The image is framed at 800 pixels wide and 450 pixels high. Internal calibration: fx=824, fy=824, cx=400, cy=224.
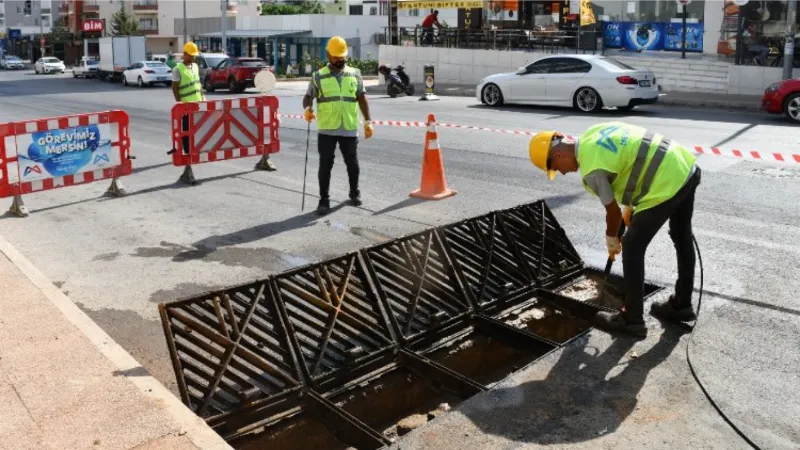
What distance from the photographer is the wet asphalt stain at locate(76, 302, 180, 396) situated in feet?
17.6

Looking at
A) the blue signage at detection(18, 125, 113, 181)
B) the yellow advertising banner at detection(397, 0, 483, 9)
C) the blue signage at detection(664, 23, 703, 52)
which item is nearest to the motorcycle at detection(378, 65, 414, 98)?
the yellow advertising banner at detection(397, 0, 483, 9)

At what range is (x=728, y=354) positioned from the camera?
17.2 ft

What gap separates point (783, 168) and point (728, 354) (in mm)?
7203

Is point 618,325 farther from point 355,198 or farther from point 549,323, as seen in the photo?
point 355,198

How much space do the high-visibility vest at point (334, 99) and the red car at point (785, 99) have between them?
12131 mm

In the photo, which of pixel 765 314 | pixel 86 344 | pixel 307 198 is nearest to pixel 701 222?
pixel 765 314

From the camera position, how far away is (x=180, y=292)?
6832 millimetres

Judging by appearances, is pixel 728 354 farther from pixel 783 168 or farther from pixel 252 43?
pixel 252 43

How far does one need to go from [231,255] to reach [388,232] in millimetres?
1652

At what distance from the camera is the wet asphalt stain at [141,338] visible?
17.6 ft

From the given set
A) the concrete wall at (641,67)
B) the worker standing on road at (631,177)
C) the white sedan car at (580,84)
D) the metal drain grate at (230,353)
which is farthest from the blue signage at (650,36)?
the metal drain grate at (230,353)

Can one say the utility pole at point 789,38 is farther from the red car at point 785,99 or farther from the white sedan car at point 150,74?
the white sedan car at point 150,74

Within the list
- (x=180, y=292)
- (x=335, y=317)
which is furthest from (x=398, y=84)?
(x=335, y=317)

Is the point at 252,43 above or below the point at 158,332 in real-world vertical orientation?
above
